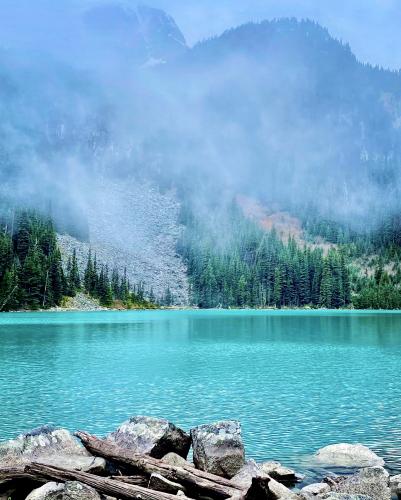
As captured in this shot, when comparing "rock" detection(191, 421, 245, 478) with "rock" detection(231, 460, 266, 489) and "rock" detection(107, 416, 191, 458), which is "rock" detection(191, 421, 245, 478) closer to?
"rock" detection(107, 416, 191, 458)

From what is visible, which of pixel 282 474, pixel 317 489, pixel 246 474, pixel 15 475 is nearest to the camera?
pixel 15 475

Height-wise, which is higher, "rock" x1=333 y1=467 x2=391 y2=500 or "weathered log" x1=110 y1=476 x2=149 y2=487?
"weathered log" x1=110 y1=476 x2=149 y2=487

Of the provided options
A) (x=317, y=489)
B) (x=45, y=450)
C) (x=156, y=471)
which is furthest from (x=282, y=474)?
(x=45, y=450)

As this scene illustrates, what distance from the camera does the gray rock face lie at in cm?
1652

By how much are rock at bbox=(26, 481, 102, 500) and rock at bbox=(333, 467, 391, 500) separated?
26.4 feet

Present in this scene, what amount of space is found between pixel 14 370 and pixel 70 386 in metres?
10.5

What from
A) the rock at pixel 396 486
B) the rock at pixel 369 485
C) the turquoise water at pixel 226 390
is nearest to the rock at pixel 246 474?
the rock at pixel 369 485

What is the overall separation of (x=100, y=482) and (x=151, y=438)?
4.50m

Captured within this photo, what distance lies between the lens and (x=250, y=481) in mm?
16078

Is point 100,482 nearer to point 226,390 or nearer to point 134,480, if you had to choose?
point 134,480

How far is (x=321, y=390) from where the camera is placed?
41344mm

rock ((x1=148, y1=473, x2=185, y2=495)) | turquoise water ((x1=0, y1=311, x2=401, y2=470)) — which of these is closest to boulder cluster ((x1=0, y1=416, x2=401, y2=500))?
rock ((x1=148, y1=473, x2=185, y2=495))

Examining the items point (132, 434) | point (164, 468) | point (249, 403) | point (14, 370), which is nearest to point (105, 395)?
point (249, 403)

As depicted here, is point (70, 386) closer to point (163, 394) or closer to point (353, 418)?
point (163, 394)
